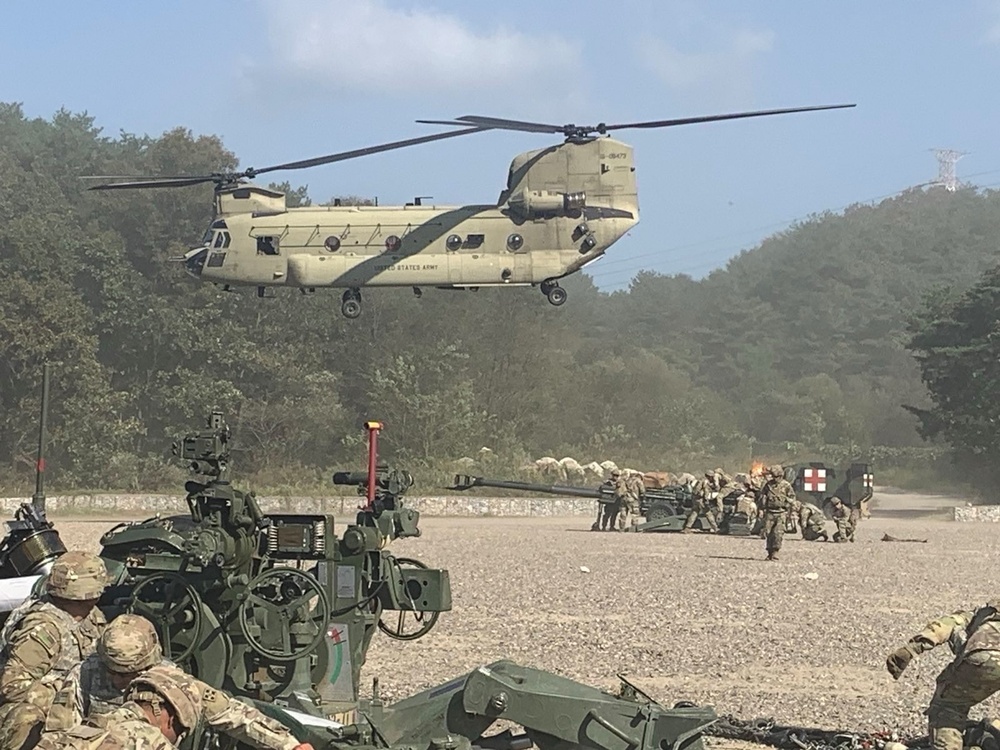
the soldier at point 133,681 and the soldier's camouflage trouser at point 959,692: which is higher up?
the soldier at point 133,681

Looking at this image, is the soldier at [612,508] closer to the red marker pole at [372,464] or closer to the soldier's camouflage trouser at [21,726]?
the red marker pole at [372,464]

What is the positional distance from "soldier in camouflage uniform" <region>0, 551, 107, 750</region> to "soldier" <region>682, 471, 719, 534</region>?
2403 cm

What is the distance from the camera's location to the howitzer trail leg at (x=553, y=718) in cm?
639

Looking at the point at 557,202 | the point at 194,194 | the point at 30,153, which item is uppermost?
the point at 30,153

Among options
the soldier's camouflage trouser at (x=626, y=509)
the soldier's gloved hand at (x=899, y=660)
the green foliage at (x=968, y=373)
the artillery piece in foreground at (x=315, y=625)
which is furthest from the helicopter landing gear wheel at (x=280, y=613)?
the green foliage at (x=968, y=373)

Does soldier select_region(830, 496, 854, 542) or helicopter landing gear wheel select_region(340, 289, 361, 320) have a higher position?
helicopter landing gear wheel select_region(340, 289, 361, 320)

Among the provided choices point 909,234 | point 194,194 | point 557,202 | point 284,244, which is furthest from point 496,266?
point 909,234

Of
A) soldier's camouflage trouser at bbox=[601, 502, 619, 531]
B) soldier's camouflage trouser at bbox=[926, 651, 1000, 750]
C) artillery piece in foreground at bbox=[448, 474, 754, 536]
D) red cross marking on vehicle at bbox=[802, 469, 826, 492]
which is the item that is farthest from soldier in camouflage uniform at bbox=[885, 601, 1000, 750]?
red cross marking on vehicle at bbox=[802, 469, 826, 492]

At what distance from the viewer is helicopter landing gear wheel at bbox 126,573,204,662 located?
7105 mm

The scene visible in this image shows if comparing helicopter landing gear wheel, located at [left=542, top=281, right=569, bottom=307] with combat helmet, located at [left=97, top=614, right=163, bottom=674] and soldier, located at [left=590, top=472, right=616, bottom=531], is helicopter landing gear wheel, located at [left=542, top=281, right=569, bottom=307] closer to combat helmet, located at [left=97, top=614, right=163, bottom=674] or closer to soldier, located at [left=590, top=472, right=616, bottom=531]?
soldier, located at [left=590, top=472, right=616, bottom=531]

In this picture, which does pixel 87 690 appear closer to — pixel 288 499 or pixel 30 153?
pixel 288 499

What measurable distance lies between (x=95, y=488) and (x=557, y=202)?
19.8 metres

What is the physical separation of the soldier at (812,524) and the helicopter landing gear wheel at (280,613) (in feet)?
68.7

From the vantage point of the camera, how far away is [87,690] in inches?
190
